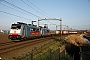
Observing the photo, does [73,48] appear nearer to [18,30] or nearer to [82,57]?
[82,57]

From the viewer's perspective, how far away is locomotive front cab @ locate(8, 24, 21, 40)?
82.9ft

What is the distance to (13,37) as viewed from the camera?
2533 centimetres

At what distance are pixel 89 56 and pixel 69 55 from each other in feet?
8.71

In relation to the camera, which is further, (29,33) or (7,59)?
(29,33)

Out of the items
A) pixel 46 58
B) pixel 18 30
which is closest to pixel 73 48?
pixel 46 58

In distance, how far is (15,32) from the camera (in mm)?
25547

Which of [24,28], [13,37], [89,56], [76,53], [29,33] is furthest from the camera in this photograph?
[29,33]

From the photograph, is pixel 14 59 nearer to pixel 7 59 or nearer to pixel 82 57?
pixel 7 59

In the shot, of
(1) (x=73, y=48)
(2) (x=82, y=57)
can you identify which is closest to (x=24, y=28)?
(1) (x=73, y=48)

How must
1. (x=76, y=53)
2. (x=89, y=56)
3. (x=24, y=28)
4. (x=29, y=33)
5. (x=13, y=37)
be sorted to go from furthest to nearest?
(x=29, y=33), (x=24, y=28), (x=13, y=37), (x=76, y=53), (x=89, y=56)

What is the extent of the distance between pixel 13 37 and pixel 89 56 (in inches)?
688

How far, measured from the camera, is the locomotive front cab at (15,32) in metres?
25.3

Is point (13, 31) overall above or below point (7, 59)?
above

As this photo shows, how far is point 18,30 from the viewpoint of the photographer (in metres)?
25.7
